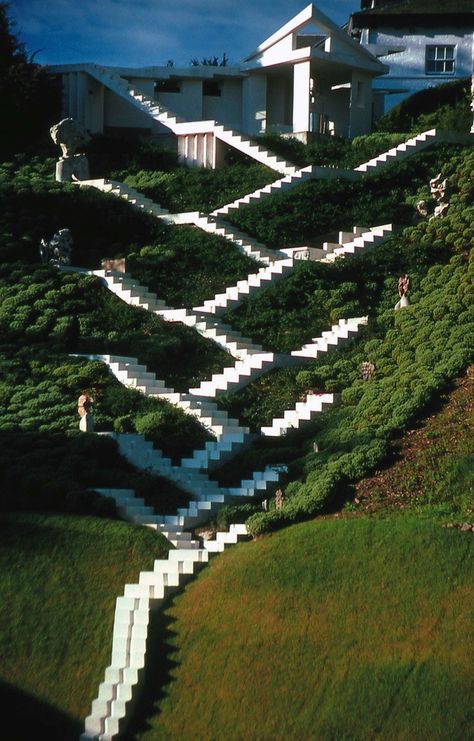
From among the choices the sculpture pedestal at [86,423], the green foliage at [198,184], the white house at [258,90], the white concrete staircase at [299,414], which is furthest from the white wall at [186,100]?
the sculpture pedestal at [86,423]

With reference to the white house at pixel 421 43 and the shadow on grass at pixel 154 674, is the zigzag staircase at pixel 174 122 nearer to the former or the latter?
the white house at pixel 421 43

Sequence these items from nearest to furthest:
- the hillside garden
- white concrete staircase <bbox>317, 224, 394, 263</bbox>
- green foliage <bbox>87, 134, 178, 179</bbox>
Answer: the hillside garden
white concrete staircase <bbox>317, 224, 394, 263</bbox>
green foliage <bbox>87, 134, 178, 179</bbox>

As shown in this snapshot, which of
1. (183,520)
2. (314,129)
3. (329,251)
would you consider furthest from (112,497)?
(314,129)

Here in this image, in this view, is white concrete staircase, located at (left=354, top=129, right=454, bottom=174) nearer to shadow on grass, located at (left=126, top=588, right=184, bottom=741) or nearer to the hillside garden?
the hillside garden

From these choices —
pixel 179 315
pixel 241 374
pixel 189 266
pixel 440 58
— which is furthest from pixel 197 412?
pixel 440 58

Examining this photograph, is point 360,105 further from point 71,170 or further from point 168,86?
point 71,170

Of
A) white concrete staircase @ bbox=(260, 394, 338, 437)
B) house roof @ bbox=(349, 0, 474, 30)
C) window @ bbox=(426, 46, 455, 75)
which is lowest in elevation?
white concrete staircase @ bbox=(260, 394, 338, 437)

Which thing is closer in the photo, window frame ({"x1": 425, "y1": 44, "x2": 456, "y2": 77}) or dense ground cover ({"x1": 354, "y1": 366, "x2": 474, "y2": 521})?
dense ground cover ({"x1": 354, "y1": 366, "x2": 474, "y2": 521})

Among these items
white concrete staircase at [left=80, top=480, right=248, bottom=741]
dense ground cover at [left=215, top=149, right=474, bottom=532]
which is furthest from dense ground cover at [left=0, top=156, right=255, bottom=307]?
white concrete staircase at [left=80, top=480, right=248, bottom=741]
